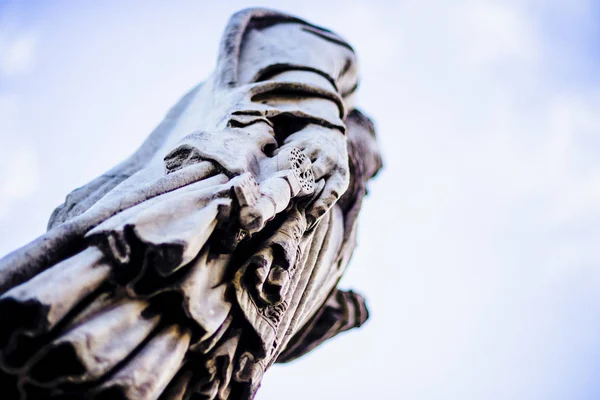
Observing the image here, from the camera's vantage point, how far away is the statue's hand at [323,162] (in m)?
2.59

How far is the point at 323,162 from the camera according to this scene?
2742mm

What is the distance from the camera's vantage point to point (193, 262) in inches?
71.1

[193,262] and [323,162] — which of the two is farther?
[323,162]

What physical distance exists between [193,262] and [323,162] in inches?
43.2

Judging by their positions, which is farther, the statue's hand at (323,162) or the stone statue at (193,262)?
the statue's hand at (323,162)

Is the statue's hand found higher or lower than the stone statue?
higher

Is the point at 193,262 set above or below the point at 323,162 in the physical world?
below

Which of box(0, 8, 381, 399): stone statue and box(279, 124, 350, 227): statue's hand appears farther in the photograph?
box(279, 124, 350, 227): statue's hand

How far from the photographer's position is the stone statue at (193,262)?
142cm

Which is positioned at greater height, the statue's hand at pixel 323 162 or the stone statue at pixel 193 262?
the statue's hand at pixel 323 162

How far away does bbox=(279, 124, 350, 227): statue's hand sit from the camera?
2.59 m

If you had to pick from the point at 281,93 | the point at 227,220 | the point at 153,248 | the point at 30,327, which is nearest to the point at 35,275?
the point at 30,327

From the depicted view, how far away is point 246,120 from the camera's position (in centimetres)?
275

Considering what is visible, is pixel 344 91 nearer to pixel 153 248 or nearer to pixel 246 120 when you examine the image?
pixel 246 120
